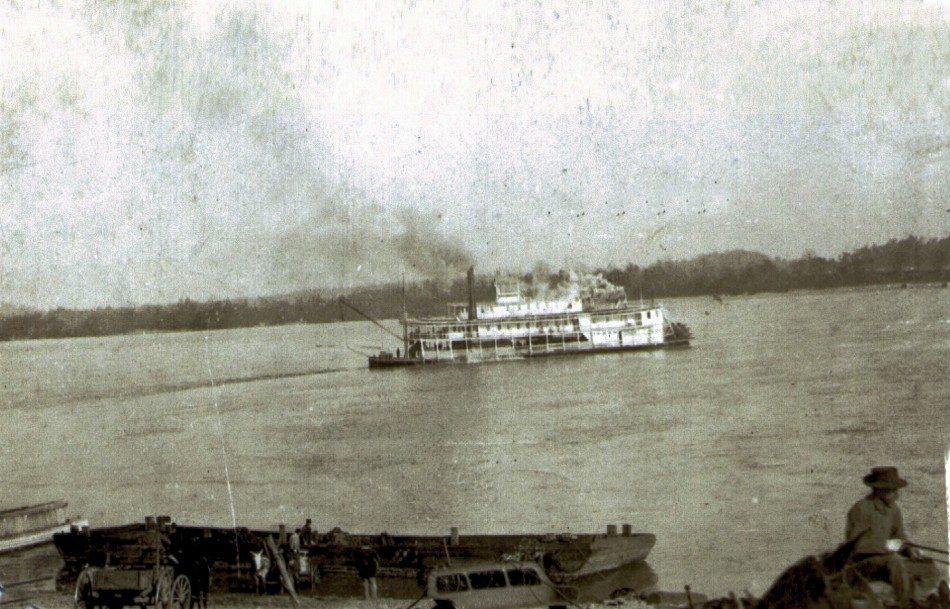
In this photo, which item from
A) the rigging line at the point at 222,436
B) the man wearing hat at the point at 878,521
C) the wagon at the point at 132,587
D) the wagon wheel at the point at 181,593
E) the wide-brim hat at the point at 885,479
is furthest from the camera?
the rigging line at the point at 222,436

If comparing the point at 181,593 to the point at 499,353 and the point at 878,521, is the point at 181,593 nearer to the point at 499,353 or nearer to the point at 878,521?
the point at 499,353

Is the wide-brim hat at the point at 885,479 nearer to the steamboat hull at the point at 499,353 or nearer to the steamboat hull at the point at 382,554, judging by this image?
the steamboat hull at the point at 382,554

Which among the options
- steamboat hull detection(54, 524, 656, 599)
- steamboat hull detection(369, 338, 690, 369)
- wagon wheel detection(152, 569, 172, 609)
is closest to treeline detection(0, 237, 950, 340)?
steamboat hull detection(369, 338, 690, 369)

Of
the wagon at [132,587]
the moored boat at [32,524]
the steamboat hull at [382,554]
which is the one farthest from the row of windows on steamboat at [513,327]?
the moored boat at [32,524]

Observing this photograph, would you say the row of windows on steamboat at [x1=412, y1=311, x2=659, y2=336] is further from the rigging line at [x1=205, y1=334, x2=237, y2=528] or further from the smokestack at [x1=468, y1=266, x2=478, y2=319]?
the rigging line at [x1=205, y1=334, x2=237, y2=528]

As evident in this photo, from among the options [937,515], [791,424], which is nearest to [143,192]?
[791,424]
